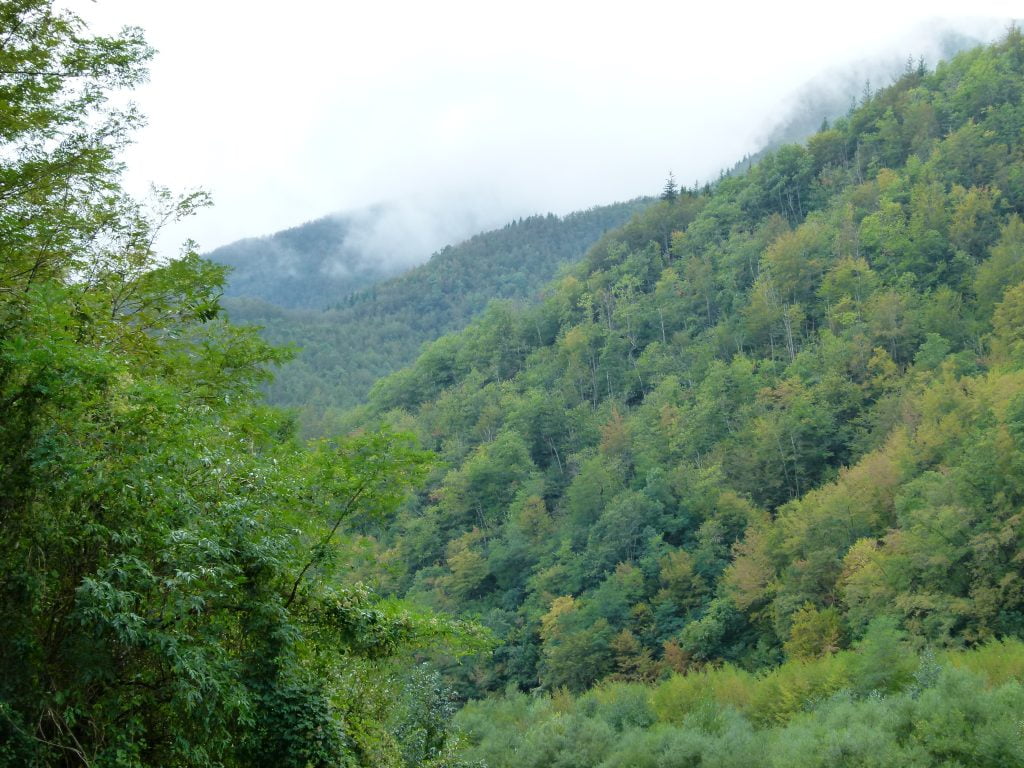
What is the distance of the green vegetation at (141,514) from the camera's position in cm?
739

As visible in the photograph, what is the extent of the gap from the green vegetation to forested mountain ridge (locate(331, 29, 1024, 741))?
17679 millimetres

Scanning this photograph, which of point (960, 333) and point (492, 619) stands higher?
point (960, 333)

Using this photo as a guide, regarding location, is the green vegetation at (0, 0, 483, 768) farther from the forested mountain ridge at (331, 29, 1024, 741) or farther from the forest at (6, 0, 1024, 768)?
the forested mountain ridge at (331, 29, 1024, 741)

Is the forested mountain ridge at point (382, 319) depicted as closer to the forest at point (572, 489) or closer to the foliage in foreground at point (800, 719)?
the forest at point (572, 489)

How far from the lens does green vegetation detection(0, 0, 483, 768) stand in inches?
291

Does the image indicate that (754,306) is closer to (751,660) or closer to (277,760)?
(751,660)

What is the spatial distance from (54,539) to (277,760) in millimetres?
3825

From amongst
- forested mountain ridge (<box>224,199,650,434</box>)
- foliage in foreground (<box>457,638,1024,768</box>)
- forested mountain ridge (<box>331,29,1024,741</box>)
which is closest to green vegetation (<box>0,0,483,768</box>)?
foliage in foreground (<box>457,638,1024,768</box>)

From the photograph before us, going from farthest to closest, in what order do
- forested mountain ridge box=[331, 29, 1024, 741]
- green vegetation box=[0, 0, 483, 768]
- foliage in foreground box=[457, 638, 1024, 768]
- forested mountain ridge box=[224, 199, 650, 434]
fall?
forested mountain ridge box=[224, 199, 650, 434] < forested mountain ridge box=[331, 29, 1024, 741] < foliage in foreground box=[457, 638, 1024, 768] < green vegetation box=[0, 0, 483, 768]

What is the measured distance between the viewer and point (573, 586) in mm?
63844

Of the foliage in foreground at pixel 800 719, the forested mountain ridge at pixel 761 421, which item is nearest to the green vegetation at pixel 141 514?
the foliage in foreground at pixel 800 719

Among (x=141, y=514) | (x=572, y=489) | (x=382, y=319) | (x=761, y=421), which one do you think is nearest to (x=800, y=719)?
(x=141, y=514)

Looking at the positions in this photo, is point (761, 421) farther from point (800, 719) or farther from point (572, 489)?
point (800, 719)

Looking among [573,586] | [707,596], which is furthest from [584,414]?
[707,596]
